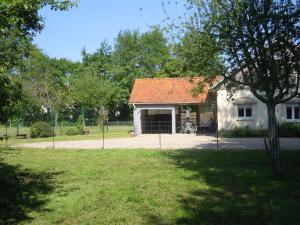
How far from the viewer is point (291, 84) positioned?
12469 millimetres

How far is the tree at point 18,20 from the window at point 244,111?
23018mm

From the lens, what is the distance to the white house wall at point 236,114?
101 ft

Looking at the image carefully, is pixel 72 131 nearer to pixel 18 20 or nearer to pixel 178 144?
pixel 178 144

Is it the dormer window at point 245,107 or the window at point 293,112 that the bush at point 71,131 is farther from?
the window at point 293,112

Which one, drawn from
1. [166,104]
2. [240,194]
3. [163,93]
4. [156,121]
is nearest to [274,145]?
[240,194]

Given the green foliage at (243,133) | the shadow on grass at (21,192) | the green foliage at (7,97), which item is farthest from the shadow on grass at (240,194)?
the green foliage at (243,133)

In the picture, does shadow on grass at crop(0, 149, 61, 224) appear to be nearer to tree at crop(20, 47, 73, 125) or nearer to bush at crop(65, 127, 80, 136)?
bush at crop(65, 127, 80, 136)

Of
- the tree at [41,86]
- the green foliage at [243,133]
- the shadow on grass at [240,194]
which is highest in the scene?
the tree at [41,86]

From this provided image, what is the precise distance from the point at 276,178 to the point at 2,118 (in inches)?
288

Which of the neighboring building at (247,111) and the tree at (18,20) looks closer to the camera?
the tree at (18,20)

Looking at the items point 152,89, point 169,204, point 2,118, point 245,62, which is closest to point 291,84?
point 245,62

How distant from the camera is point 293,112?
30.8 meters

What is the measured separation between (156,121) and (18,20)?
3226 cm

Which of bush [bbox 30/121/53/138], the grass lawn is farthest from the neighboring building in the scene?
the grass lawn
